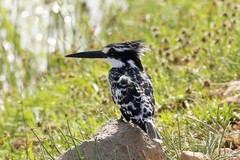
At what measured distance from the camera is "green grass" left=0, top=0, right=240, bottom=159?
5.88m

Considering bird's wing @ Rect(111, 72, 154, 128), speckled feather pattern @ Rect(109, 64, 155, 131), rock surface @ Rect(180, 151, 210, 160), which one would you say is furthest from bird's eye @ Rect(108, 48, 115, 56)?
rock surface @ Rect(180, 151, 210, 160)

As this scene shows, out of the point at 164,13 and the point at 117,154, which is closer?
the point at 117,154

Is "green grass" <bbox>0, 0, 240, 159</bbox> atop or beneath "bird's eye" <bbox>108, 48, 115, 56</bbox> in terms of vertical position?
beneath

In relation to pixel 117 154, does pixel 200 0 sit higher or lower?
higher

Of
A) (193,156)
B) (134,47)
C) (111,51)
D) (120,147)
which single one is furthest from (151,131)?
(111,51)

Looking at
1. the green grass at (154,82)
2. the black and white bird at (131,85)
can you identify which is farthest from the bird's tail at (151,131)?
the green grass at (154,82)

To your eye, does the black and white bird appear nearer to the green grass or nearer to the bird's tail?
the bird's tail

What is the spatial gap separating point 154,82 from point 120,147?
86.6 inches

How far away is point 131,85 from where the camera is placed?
534 centimetres

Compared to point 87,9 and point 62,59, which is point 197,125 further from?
point 87,9

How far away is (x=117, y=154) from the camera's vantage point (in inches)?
195

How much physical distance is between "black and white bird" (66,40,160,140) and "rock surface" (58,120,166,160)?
64 millimetres

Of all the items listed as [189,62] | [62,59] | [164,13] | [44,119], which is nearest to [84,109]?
[44,119]

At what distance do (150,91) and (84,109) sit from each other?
1903 mm
